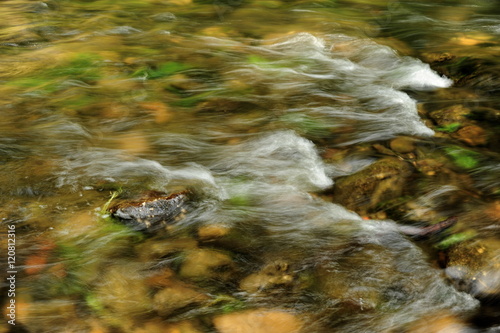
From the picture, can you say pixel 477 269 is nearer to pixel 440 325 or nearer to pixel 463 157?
pixel 440 325

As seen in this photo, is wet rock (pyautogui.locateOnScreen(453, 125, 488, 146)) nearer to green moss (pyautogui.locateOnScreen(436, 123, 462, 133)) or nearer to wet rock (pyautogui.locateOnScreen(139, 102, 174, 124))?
green moss (pyautogui.locateOnScreen(436, 123, 462, 133))

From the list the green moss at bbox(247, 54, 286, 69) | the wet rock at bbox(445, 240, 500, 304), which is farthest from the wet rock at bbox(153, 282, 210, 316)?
the green moss at bbox(247, 54, 286, 69)

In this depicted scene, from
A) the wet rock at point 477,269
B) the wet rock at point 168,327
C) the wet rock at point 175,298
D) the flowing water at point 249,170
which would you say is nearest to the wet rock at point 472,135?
the flowing water at point 249,170

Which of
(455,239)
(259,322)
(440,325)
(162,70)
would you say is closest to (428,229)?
(455,239)

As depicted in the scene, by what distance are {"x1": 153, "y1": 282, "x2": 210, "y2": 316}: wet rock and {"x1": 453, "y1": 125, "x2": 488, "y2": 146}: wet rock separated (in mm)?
3017

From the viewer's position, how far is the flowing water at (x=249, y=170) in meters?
2.98

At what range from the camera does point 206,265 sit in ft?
10.6

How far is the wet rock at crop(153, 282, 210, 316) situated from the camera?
2.94 metres

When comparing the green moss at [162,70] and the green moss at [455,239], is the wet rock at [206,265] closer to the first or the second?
the green moss at [455,239]

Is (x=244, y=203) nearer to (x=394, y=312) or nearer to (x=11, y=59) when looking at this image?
(x=394, y=312)

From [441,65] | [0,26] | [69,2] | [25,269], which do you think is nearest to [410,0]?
[441,65]

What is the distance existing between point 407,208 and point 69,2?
731 centimetres

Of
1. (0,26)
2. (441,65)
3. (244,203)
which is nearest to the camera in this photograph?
(244,203)

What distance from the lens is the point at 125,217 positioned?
3.55 m
